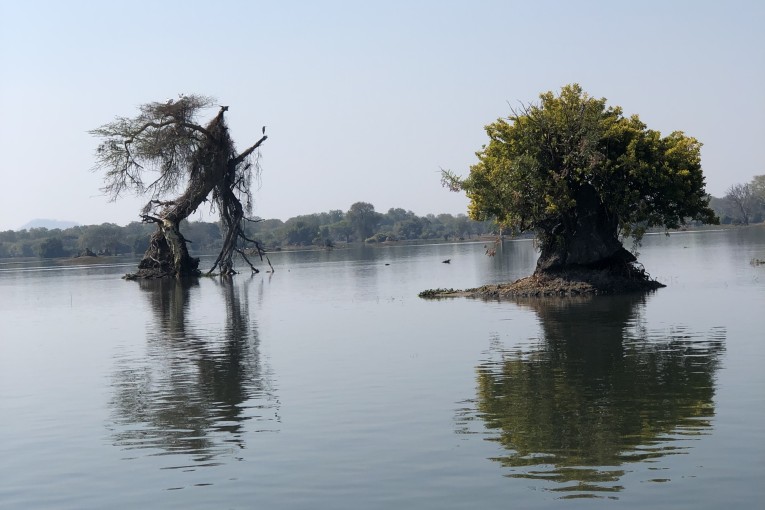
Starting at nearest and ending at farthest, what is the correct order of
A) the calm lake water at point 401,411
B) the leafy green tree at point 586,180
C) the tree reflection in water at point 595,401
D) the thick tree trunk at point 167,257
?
the calm lake water at point 401,411 → the tree reflection in water at point 595,401 → the leafy green tree at point 586,180 → the thick tree trunk at point 167,257

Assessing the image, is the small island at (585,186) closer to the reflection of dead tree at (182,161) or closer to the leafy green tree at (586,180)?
the leafy green tree at (586,180)

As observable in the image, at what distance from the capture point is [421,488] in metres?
13.6

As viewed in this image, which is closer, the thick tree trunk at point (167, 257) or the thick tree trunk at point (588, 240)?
the thick tree trunk at point (588, 240)

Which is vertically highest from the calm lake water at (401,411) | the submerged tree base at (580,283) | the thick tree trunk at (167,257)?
the thick tree trunk at (167,257)

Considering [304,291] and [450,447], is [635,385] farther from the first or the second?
[304,291]

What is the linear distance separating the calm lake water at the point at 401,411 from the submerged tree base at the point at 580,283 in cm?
398

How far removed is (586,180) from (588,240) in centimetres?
252

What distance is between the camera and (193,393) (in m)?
22.1

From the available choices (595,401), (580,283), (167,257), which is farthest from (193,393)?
(167,257)

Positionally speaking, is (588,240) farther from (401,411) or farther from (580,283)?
(401,411)

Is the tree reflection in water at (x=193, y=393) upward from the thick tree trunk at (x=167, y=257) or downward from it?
downward

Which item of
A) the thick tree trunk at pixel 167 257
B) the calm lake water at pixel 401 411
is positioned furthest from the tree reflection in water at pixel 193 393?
the thick tree trunk at pixel 167 257

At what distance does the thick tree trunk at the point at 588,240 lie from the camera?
4284 centimetres

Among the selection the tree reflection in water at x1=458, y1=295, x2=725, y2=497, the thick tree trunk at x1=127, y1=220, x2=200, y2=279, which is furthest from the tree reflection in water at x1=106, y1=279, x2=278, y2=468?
the thick tree trunk at x1=127, y1=220, x2=200, y2=279
